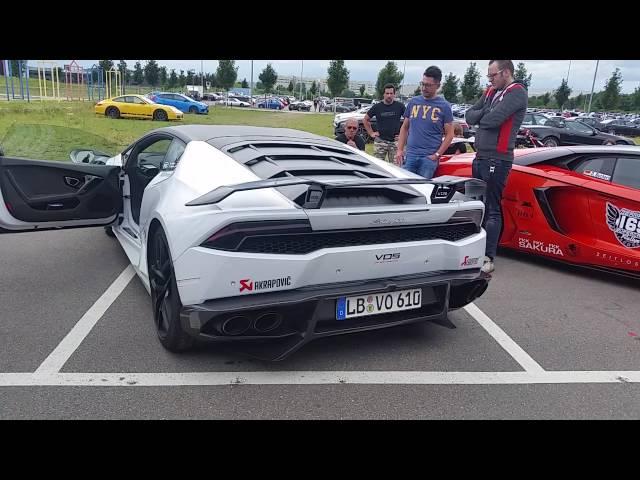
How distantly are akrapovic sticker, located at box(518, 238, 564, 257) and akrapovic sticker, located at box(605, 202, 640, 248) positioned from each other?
489 mm

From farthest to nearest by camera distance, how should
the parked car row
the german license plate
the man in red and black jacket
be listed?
1. the parked car row
2. the man in red and black jacket
3. the german license plate

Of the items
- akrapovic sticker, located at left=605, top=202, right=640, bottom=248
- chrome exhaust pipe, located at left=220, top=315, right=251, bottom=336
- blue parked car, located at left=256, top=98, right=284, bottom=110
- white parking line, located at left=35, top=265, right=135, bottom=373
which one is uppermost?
akrapovic sticker, located at left=605, top=202, right=640, bottom=248

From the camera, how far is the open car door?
3795 mm

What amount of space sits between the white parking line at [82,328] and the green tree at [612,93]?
59299 millimetres

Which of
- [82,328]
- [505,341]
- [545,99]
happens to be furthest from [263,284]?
[545,99]

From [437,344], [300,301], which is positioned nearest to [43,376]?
[300,301]

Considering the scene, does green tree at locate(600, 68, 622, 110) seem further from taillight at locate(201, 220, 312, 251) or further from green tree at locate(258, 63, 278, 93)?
taillight at locate(201, 220, 312, 251)

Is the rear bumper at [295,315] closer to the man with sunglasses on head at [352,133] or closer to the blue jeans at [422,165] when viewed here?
the blue jeans at [422,165]

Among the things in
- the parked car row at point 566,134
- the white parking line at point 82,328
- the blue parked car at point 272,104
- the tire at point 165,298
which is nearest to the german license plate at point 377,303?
the tire at point 165,298

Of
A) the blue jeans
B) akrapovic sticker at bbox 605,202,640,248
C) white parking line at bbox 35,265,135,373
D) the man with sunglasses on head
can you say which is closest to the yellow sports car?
the man with sunglasses on head

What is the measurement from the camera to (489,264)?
438 cm

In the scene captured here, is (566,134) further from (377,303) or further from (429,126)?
(377,303)

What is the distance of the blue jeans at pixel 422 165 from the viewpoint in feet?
17.8
